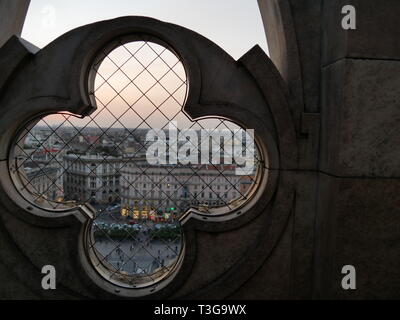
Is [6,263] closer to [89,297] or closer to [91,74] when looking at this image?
[89,297]

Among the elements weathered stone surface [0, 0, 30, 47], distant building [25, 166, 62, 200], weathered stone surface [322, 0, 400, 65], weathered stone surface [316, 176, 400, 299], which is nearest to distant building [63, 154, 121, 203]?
distant building [25, 166, 62, 200]

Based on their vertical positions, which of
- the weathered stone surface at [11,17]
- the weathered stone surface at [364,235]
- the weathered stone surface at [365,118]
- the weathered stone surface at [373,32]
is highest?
the weathered stone surface at [11,17]

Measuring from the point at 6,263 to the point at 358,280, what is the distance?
3.95 meters

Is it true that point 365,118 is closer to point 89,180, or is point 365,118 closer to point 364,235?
point 364,235

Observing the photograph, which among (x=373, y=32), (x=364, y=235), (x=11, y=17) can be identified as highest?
(x=11, y=17)

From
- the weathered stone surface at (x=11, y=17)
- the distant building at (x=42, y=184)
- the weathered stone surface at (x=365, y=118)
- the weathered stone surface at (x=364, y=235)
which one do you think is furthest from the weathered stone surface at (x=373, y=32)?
the distant building at (x=42, y=184)

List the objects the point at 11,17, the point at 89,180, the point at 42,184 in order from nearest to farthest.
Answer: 1. the point at 11,17
2. the point at 42,184
3. the point at 89,180

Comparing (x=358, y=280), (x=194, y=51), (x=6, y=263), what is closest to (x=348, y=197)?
(x=358, y=280)

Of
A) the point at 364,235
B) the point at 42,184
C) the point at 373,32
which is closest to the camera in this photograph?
the point at 373,32

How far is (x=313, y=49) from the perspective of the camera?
123 inches

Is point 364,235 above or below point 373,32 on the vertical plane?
below

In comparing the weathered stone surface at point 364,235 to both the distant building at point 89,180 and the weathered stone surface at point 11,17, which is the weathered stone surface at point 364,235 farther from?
the weathered stone surface at point 11,17

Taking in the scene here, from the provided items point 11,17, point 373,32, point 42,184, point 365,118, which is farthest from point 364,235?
point 11,17

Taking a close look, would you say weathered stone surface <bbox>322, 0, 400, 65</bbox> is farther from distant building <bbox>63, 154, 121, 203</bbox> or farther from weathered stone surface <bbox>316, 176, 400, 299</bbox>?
distant building <bbox>63, 154, 121, 203</bbox>
